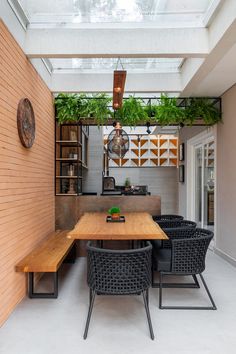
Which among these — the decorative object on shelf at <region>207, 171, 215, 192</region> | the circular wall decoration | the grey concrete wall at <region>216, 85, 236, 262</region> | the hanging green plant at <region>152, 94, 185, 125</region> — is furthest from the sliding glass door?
the circular wall decoration

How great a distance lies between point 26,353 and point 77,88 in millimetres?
3765

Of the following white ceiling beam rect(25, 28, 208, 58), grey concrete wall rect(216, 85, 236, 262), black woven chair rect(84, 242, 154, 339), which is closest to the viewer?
black woven chair rect(84, 242, 154, 339)

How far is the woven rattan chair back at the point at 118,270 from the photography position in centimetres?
247

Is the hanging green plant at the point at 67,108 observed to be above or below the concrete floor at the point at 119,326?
above

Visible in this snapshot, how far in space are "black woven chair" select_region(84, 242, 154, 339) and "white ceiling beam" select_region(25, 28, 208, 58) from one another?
2.24 m

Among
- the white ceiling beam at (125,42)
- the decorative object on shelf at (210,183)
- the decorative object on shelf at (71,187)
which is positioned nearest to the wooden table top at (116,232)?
the decorative object on shelf at (71,187)

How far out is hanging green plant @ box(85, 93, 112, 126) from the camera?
497cm

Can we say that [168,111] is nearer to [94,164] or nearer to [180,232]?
[180,232]

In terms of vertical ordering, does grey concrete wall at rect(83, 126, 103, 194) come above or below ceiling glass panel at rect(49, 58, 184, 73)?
below

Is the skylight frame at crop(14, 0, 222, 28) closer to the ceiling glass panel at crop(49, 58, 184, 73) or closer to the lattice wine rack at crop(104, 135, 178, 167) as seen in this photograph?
the ceiling glass panel at crop(49, 58, 184, 73)

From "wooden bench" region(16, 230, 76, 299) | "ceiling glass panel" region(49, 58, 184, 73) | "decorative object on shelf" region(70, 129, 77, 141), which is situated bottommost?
"wooden bench" region(16, 230, 76, 299)

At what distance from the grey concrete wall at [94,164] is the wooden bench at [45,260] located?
3.32m

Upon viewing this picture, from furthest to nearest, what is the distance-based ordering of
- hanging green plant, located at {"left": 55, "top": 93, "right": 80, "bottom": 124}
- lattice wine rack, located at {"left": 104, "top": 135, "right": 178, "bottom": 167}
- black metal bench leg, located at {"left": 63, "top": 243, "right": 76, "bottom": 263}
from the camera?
lattice wine rack, located at {"left": 104, "top": 135, "right": 178, "bottom": 167}
hanging green plant, located at {"left": 55, "top": 93, "right": 80, "bottom": 124}
black metal bench leg, located at {"left": 63, "top": 243, "right": 76, "bottom": 263}

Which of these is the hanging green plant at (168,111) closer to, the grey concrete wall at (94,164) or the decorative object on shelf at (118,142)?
the decorative object on shelf at (118,142)
